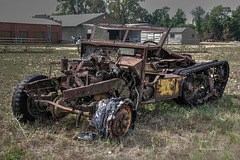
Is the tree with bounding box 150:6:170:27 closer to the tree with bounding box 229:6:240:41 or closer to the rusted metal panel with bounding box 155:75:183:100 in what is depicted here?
the tree with bounding box 229:6:240:41

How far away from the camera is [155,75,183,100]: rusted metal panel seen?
611cm

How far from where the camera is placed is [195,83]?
7246 millimetres

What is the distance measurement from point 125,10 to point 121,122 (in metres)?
73.1

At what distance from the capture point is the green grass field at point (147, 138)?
429 cm

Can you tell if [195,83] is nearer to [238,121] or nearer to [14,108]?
[238,121]

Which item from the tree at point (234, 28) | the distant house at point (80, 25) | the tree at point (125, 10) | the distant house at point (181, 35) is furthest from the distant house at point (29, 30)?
the tree at point (234, 28)

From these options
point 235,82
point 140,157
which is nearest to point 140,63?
point 140,157

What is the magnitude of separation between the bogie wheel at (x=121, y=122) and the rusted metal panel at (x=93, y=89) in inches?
21.7

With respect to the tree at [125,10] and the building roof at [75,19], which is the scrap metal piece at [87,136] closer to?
the building roof at [75,19]

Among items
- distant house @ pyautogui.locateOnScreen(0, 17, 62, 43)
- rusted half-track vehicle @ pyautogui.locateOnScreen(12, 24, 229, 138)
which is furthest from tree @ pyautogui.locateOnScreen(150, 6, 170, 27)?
rusted half-track vehicle @ pyautogui.locateOnScreen(12, 24, 229, 138)

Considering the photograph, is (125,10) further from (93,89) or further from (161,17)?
(93,89)

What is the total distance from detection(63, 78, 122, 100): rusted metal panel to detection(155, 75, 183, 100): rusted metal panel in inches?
40.5

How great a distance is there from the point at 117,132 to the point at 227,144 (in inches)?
69.4

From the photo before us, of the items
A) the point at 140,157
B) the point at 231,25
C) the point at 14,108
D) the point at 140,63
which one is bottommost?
the point at 140,157
